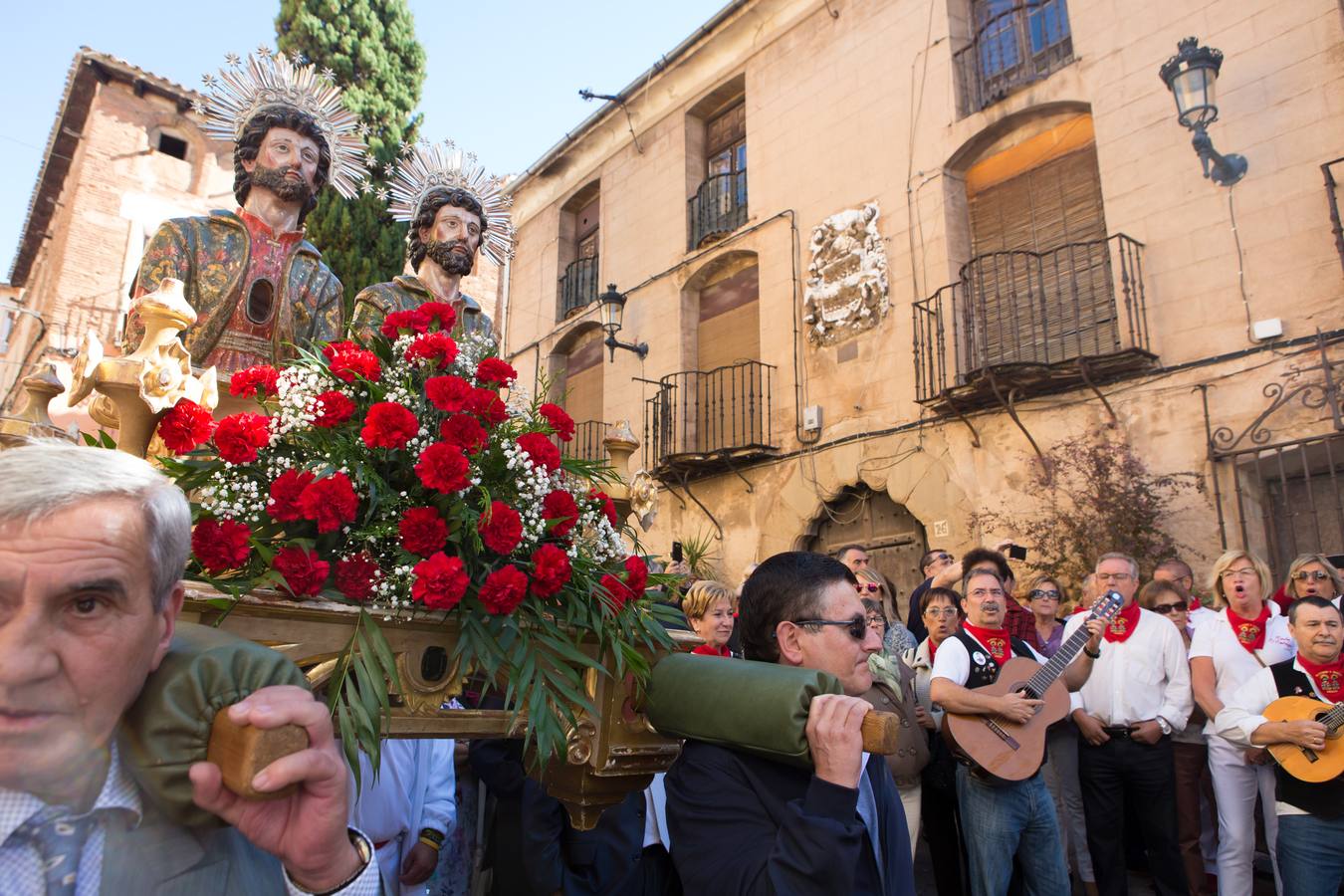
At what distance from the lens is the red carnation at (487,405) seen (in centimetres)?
204

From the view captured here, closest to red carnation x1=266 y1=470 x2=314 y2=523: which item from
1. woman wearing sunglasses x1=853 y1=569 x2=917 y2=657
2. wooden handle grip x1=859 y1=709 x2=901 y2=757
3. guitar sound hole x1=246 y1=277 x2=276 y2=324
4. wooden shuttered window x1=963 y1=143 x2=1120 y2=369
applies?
wooden handle grip x1=859 y1=709 x2=901 y2=757

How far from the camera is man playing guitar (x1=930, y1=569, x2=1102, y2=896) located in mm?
4000

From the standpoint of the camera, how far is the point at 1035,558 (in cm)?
878

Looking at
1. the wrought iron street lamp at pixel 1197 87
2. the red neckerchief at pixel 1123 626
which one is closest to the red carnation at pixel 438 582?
the red neckerchief at pixel 1123 626

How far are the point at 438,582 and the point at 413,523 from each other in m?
0.19

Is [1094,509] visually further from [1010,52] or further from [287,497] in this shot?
[287,497]

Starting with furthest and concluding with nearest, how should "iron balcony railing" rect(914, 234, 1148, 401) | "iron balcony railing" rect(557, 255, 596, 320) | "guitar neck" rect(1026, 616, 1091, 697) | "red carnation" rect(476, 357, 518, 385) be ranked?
"iron balcony railing" rect(557, 255, 596, 320), "iron balcony railing" rect(914, 234, 1148, 401), "guitar neck" rect(1026, 616, 1091, 697), "red carnation" rect(476, 357, 518, 385)

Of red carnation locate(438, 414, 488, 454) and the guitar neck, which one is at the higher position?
red carnation locate(438, 414, 488, 454)

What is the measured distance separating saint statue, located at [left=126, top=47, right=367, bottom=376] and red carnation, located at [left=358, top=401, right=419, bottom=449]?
109cm

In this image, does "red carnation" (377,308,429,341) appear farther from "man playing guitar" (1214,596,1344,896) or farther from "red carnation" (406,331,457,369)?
"man playing guitar" (1214,596,1344,896)

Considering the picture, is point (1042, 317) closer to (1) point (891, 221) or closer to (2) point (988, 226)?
(2) point (988, 226)

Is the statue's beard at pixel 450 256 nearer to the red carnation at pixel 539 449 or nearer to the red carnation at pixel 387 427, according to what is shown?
the red carnation at pixel 539 449

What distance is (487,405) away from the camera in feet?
6.84

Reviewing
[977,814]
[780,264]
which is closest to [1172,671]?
[977,814]
